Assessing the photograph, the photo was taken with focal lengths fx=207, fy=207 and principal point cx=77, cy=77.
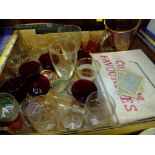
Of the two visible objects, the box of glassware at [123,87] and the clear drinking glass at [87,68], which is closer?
the box of glassware at [123,87]

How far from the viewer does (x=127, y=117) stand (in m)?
0.55

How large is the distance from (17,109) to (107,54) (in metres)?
0.35

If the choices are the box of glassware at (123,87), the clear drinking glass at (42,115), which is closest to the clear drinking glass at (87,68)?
the box of glassware at (123,87)

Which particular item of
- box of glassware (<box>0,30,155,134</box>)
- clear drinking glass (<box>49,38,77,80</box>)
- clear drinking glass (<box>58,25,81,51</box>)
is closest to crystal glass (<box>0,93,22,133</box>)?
box of glassware (<box>0,30,155,134</box>)

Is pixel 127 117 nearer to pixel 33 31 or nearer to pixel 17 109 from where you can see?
pixel 17 109

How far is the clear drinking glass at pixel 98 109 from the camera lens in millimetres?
569

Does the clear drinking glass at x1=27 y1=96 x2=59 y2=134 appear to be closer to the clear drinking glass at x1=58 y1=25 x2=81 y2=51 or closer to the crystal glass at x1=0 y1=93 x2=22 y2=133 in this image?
the crystal glass at x1=0 y1=93 x2=22 y2=133

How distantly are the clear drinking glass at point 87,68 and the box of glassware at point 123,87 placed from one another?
0.02 metres

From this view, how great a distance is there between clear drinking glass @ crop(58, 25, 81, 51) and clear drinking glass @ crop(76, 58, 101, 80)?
65mm

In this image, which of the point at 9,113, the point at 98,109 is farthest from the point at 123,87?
the point at 9,113

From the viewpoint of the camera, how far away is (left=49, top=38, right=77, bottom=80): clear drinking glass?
648 mm

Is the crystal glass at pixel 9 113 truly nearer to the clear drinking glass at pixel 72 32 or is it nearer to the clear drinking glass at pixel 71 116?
the clear drinking glass at pixel 71 116
